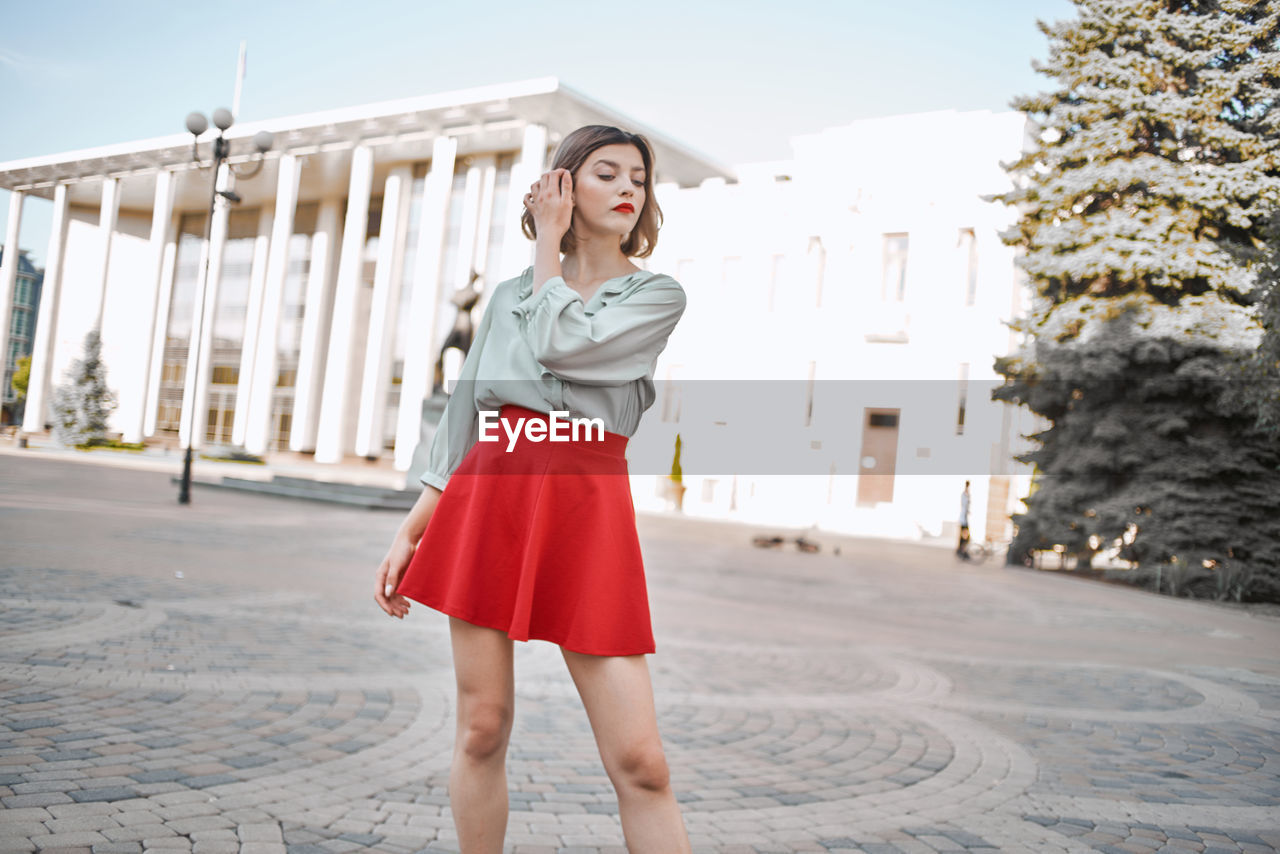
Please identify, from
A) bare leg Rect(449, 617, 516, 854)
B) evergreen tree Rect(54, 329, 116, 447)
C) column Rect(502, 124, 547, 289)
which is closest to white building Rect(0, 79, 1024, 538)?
column Rect(502, 124, 547, 289)

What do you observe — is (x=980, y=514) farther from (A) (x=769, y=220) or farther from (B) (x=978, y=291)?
(A) (x=769, y=220)

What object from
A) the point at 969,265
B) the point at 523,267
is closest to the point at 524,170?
the point at 969,265

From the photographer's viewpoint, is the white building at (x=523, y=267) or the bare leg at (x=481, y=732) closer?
the bare leg at (x=481, y=732)

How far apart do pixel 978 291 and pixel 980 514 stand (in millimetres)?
5519

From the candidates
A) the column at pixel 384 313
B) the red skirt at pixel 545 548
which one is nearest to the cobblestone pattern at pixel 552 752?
the red skirt at pixel 545 548

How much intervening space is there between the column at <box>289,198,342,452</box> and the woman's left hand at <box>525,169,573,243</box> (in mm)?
47111

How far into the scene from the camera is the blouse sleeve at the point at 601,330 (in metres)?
1.95

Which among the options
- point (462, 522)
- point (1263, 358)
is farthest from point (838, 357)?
point (462, 522)

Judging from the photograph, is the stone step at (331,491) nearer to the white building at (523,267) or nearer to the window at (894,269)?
the white building at (523,267)

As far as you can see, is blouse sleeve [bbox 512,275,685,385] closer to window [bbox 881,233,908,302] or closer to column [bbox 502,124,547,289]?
window [bbox 881,233,908,302]

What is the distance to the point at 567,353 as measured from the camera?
6.39 feet

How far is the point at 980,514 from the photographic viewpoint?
22.3 m

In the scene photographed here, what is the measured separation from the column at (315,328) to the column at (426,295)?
647 cm

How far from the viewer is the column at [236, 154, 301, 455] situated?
1833 inches
